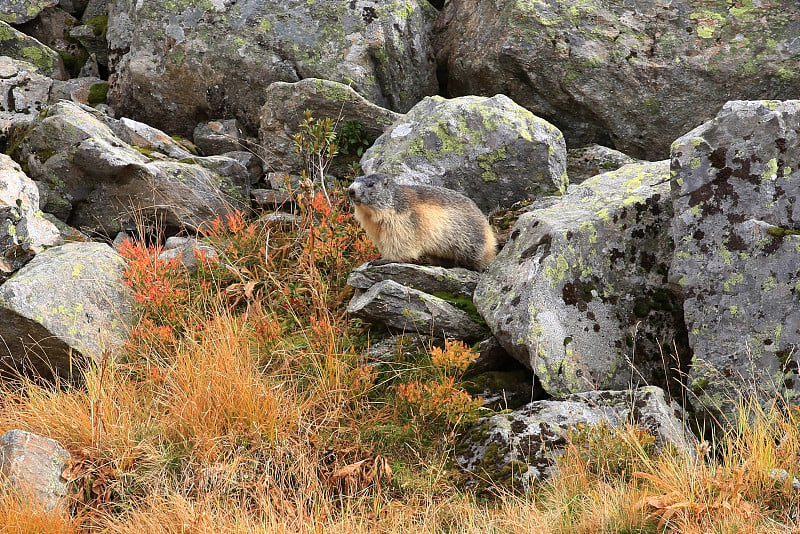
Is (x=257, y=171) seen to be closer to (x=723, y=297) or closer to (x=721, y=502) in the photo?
(x=723, y=297)

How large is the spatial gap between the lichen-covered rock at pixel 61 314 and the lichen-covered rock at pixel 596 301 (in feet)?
12.3

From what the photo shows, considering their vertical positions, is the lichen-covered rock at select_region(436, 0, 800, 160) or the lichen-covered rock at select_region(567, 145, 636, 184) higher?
the lichen-covered rock at select_region(436, 0, 800, 160)

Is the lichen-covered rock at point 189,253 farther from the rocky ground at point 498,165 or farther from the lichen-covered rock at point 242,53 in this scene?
the lichen-covered rock at point 242,53

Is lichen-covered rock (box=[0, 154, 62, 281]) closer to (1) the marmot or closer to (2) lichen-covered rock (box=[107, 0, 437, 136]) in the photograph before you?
(2) lichen-covered rock (box=[107, 0, 437, 136])

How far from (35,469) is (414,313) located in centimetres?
344

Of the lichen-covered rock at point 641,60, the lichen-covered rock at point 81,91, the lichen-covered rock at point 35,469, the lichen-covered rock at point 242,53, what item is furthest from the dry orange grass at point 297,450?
the lichen-covered rock at point 81,91

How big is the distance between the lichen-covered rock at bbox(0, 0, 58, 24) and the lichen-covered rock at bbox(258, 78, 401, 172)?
4.93m

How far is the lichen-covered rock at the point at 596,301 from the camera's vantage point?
684cm

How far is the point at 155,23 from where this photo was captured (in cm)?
1178

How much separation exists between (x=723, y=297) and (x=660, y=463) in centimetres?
164

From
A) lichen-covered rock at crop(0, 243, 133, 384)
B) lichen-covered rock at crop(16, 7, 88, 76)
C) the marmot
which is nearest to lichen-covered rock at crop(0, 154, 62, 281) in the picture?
lichen-covered rock at crop(0, 243, 133, 384)

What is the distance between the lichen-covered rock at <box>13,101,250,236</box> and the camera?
9.95 m

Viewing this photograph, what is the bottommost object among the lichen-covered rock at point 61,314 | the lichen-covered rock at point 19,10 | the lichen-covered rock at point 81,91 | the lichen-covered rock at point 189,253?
the lichen-covered rock at point 61,314

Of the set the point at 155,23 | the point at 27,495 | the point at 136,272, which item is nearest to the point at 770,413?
the point at 27,495
